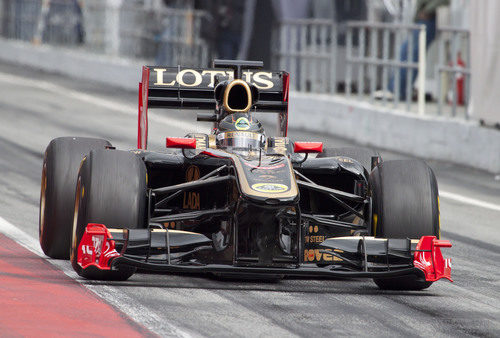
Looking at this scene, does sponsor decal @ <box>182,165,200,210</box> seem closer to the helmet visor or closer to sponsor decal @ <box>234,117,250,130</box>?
the helmet visor

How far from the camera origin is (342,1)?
2564cm

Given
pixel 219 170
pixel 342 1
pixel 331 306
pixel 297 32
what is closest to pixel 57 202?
pixel 219 170

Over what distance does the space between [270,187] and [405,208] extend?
1.01m

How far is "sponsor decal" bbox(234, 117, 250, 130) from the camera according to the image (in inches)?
370

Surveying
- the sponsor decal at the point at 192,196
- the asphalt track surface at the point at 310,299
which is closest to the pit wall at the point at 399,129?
the asphalt track surface at the point at 310,299

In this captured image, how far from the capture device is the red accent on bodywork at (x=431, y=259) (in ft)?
27.1

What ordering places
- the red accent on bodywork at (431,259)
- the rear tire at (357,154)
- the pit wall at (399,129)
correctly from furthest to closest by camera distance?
the pit wall at (399,129), the rear tire at (357,154), the red accent on bodywork at (431,259)

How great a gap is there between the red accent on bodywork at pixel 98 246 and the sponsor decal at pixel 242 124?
5.59ft

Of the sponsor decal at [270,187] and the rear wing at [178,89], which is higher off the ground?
the rear wing at [178,89]

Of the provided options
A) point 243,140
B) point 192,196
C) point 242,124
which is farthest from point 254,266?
point 242,124

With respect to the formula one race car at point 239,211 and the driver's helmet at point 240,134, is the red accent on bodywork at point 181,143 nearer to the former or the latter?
the formula one race car at point 239,211

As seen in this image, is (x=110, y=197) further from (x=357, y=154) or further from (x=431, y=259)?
(x=357, y=154)

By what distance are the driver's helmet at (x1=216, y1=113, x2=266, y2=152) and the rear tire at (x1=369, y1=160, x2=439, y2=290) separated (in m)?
1.08

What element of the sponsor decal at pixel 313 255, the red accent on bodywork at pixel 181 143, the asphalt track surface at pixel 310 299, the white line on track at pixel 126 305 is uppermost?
the red accent on bodywork at pixel 181 143
